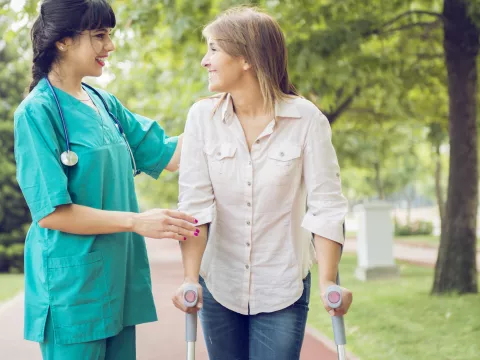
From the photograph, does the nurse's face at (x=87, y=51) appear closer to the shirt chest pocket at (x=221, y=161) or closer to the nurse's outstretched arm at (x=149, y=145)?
the nurse's outstretched arm at (x=149, y=145)

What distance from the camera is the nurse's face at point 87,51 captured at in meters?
2.84

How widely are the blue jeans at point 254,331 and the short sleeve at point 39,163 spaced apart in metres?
0.73

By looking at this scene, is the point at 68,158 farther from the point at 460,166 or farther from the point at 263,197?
the point at 460,166

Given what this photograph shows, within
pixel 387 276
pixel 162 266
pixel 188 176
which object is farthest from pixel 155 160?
pixel 162 266

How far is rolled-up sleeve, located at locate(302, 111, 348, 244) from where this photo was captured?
9.19ft

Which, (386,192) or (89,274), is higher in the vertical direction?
(89,274)

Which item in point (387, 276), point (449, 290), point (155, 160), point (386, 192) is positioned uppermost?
point (155, 160)

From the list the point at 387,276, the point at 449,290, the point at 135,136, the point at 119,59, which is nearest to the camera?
the point at 135,136

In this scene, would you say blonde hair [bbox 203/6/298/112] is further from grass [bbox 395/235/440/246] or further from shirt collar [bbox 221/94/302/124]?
grass [bbox 395/235/440/246]

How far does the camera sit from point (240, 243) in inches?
113

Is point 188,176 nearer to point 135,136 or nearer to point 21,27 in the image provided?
point 135,136

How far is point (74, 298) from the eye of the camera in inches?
107

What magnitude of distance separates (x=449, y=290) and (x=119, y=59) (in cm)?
642

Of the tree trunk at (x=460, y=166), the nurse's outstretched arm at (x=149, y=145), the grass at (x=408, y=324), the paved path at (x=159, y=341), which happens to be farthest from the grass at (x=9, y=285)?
the nurse's outstretched arm at (x=149, y=145)
